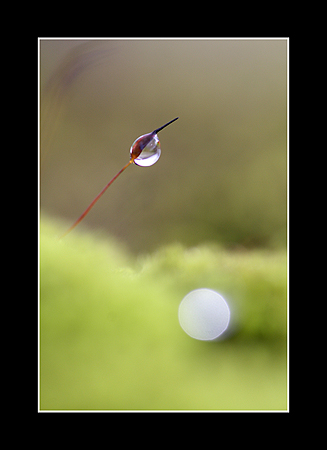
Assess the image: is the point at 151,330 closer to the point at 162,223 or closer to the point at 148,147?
the point at 162,223

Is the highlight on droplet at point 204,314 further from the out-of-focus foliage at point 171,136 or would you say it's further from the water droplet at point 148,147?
the water droplet at point 148,147

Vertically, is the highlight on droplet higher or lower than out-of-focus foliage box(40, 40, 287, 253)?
lower

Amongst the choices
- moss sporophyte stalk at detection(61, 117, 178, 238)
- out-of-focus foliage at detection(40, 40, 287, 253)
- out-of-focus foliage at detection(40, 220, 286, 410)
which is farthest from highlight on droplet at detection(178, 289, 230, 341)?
moss sporophyte stalk at detection(61, 117, 178, 238)

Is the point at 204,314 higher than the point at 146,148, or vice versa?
the point at 146,148

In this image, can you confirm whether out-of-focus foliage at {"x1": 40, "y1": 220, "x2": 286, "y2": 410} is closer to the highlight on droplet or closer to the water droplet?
the highlight on droplet

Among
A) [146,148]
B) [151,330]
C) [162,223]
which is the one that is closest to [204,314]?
[151,330]

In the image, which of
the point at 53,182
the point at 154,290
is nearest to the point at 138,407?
the point at 154,290
